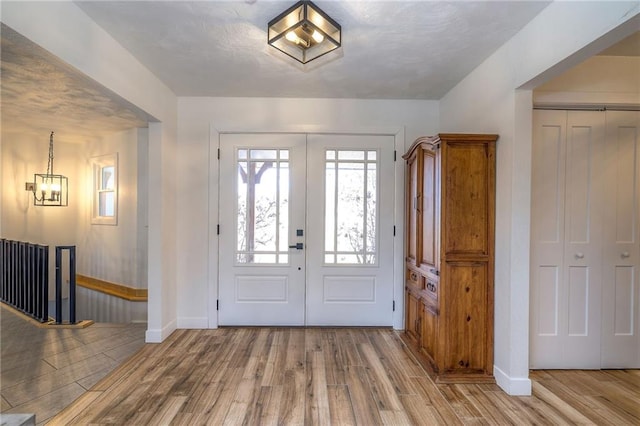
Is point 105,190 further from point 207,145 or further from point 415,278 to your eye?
point 415,278

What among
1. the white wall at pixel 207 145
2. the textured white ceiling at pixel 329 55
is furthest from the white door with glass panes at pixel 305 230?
the textured white ceiling at pixel 329 55

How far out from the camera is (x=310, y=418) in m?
1.90

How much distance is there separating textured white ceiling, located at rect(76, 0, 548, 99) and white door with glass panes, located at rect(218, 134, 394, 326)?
64 centimetres

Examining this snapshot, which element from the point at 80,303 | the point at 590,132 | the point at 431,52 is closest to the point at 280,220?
the point at 431,52

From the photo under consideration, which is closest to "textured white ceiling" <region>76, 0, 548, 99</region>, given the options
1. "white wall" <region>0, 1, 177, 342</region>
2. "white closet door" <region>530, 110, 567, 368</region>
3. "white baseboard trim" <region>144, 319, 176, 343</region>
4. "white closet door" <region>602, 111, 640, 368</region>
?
"white wall" <region>0, 1, 177, 342</region>

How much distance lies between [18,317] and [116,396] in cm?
268

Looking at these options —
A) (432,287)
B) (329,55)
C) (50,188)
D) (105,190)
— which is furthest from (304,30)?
(50,188)

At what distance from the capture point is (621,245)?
2473 mm

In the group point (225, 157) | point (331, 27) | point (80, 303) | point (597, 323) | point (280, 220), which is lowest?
point (80, 303)

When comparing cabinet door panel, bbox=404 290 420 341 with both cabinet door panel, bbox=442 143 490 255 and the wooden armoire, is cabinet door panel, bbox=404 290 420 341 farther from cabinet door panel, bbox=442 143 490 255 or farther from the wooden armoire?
cabinet door panel, bbox=442 143 490 255

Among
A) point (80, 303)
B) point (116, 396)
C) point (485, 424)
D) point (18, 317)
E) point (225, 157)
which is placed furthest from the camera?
point (80, 303)

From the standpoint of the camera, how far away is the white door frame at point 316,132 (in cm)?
333

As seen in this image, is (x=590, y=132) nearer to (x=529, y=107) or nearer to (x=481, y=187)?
(x=529, y=107)

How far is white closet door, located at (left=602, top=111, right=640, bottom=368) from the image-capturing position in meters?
2.46
